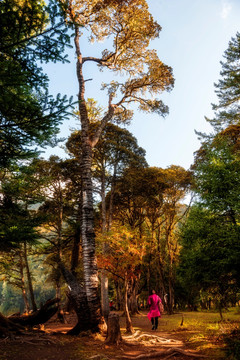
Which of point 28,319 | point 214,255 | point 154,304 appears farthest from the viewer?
point 154,304

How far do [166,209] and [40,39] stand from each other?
18.1m

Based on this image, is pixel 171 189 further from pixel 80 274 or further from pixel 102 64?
pixel 102 64

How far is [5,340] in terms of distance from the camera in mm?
5883

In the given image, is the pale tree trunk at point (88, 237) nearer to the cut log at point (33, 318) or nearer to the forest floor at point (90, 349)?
the forest floor at point (90, 349)

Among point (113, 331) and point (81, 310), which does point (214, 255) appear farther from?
point (81, 310)

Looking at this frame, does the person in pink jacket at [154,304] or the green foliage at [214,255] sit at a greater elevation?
the green foliage at [214,255]

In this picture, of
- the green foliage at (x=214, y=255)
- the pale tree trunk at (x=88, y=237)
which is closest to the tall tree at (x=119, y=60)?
the pale tree trunk at (x=88, y=237)

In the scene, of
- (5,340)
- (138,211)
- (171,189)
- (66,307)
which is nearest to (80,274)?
(66,307)

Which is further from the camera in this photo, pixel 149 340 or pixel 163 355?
pixel 149 340

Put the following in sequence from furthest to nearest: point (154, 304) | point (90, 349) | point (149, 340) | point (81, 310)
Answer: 1. point (154, 304)
2. point (149, 340)
3. point (81, 310)
4. point (90, 349)

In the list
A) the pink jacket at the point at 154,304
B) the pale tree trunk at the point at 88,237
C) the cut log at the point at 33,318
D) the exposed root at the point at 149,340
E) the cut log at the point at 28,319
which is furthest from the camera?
the pink jacket at the point at 154,304

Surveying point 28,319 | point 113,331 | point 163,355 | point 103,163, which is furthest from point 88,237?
point 103,163

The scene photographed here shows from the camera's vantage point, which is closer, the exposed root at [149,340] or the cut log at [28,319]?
the cut log at [28,319]

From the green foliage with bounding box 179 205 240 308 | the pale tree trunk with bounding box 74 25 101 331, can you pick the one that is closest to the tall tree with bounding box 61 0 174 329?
the pale tree trunk with bounding box 74 25 101 331
